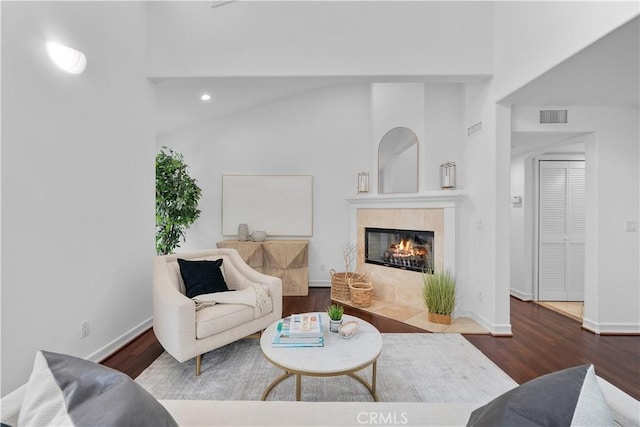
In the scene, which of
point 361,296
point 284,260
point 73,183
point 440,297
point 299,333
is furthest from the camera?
point 284,260

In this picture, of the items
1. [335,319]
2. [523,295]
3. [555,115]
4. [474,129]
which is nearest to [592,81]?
[555,115]

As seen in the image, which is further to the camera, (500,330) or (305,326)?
(500,330)

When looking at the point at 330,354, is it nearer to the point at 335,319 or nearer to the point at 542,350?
the point at 335,319

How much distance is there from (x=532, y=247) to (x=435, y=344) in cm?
233

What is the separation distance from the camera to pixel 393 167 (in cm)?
389

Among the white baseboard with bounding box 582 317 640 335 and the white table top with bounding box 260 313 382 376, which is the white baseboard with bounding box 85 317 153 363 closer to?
the white table top with bounding box 260 313 382 376

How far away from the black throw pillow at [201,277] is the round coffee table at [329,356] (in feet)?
2.72

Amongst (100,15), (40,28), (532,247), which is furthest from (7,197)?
(532,247)

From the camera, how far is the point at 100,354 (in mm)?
2238

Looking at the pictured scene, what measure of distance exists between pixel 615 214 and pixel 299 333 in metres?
3.33

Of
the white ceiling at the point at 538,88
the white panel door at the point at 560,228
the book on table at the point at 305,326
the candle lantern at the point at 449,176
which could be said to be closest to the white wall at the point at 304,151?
the white ceiling at the point at 538,88

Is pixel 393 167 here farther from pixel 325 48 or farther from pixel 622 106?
pixel 622 106

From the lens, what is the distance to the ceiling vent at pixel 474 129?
304 centimetres

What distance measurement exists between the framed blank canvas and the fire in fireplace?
40.4 inches
